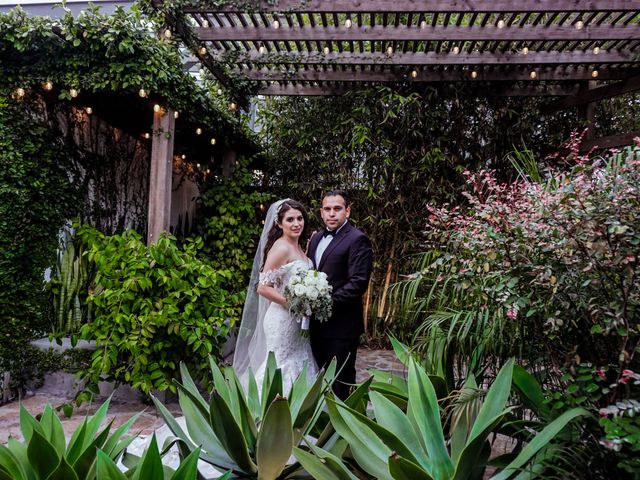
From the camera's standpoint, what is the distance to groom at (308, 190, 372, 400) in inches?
111

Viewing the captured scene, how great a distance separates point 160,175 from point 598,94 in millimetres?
4981

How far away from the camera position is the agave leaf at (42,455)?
1.13m

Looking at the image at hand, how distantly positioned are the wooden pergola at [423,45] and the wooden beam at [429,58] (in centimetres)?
1

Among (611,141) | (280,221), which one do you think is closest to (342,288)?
(280,221)

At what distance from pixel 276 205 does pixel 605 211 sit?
2.24 m

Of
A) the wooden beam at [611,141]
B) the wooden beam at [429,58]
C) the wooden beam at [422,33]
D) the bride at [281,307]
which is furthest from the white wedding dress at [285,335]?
the wooden beam at [611,141]

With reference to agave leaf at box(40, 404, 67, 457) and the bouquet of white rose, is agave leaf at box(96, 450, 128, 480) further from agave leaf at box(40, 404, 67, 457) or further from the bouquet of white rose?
the bouquet of white rose

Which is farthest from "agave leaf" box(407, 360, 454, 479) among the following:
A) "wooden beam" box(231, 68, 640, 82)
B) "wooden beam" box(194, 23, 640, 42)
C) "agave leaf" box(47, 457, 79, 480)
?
"wooden beam" box(231, 68, 640, 82)

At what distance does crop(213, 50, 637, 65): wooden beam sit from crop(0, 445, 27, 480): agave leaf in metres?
4.31

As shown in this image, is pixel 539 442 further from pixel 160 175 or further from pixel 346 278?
pixel 160 175

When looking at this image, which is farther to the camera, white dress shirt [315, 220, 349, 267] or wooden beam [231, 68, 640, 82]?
wooden beam [231, 68, 640, 82]

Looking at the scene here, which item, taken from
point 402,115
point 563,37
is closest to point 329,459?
point 563,37

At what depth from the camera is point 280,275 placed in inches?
113

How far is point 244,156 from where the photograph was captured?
6.20 metres
